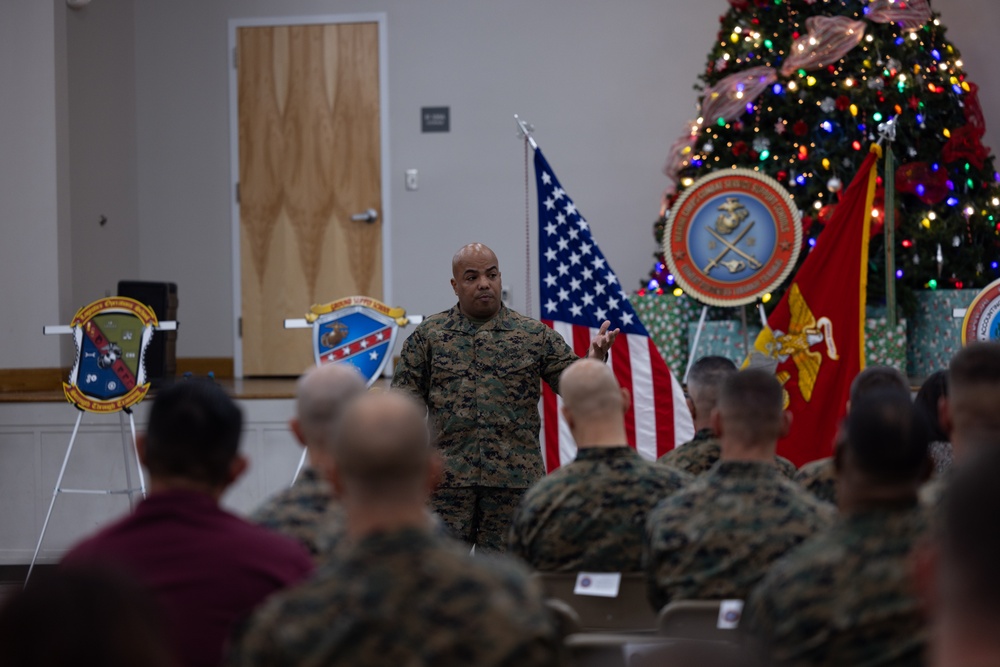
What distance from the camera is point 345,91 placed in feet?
28.4

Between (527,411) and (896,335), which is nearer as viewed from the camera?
(527,411)

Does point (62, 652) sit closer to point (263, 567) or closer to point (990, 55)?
point (263, 567)

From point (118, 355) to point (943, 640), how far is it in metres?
5.59

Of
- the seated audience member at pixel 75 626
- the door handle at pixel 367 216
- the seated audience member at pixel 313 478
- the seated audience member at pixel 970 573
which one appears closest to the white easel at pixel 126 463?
the door handle at pixel 367 216

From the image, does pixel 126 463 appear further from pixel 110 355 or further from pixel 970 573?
pixel 970 573

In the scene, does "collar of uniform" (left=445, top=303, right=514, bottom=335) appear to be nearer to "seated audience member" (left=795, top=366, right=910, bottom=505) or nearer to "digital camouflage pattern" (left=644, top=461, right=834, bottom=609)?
"seated audience member" (left=795, top=366, right=910, bottom=505)

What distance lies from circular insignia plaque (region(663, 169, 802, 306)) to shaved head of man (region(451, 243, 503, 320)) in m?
2.16

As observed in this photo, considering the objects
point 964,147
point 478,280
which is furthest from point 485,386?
point 964,147

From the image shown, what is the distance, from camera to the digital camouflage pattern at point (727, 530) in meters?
2.42

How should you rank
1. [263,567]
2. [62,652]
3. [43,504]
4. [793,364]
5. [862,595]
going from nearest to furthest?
[62,652] < [862,595] < [263,567] < [793,364] < [43,504]

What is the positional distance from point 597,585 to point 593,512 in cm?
18

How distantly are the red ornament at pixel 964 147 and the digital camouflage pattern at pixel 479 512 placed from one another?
13.6ft

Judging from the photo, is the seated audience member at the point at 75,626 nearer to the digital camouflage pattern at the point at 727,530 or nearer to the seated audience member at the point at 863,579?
the seated audience member at the point at 863,579

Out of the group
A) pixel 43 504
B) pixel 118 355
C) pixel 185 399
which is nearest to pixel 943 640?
pixel 185 399
